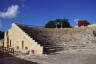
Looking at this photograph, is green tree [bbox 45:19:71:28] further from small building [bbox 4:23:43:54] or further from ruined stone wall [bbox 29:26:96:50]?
small building [bbox 4:23:43:54]

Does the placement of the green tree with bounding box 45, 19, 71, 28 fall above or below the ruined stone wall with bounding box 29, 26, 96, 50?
above

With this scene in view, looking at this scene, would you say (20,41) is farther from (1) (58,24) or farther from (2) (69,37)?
(1) (58,24)

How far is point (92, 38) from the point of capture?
34.0 m

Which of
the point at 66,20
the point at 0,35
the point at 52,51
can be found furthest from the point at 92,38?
the point at 0,35

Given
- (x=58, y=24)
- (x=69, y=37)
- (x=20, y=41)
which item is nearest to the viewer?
(x=20, y=41)

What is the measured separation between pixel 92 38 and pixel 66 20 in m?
19.9

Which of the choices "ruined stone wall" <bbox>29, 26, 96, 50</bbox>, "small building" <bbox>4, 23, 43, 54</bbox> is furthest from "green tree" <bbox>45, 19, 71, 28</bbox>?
"small building" <bbox>4, 23, 43, 54</bbox>

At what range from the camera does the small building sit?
2570 cm

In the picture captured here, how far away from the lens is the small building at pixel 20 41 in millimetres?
25697

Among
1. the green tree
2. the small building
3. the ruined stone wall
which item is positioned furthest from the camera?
the green tree

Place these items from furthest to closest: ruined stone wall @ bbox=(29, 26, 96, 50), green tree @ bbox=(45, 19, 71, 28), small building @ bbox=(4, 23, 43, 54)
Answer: green tree @ bbox=(45, 19, 71, 28), ruined stone wall @ bbox=(29, 26, 96, 50), small building @ bbox=(4, 23, 43, 54)

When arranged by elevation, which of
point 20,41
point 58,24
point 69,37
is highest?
point 58,24

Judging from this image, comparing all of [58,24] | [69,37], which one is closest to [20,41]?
[69,37]

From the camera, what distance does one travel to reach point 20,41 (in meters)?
30.1
